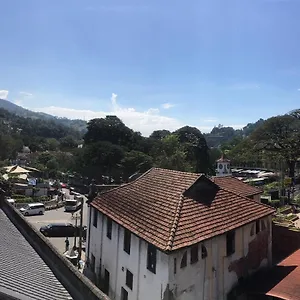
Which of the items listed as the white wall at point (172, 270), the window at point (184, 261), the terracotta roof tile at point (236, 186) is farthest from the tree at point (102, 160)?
the window at point (184, 261)

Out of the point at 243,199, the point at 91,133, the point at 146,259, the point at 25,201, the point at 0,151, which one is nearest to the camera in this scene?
the point at 146,259

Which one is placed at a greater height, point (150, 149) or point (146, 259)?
point (150, 149)

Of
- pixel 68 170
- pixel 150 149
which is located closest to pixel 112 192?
pixel 150 149

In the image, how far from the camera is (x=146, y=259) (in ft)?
45.7

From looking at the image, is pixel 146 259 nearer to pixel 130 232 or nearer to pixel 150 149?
pixel 130 232

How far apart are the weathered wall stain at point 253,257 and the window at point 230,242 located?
2.09 ft

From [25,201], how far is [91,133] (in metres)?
39.7

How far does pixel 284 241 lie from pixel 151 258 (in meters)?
13.6

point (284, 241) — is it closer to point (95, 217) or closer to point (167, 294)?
point (95, 217)

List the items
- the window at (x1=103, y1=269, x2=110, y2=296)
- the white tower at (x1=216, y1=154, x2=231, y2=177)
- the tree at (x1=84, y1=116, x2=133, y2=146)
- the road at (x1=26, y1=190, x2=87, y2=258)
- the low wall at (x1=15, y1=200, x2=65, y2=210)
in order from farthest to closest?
the tree at (x1=84, y1=116, x2=133, y2=146), the low wall at (x1=15, y1=200, x2=65, y2=210), the white tower at (x1=216, y1=154, x2=231, y2=177), the road at (x1=26, y1=190, x2=87, y2=258), the window at (x1=103, y1=269, x2=110, y2=296)

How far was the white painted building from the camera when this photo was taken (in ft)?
43.1

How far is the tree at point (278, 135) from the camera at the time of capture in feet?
233

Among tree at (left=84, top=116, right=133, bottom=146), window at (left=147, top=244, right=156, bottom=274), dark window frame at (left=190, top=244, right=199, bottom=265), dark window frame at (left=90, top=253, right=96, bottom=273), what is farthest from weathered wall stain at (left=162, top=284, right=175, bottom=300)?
tree at (left=84, top=116, right=133, bottom=146)

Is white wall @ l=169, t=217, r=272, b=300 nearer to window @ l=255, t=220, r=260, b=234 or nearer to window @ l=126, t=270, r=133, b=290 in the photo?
window @ l=255, t=220, r=260, b=234
